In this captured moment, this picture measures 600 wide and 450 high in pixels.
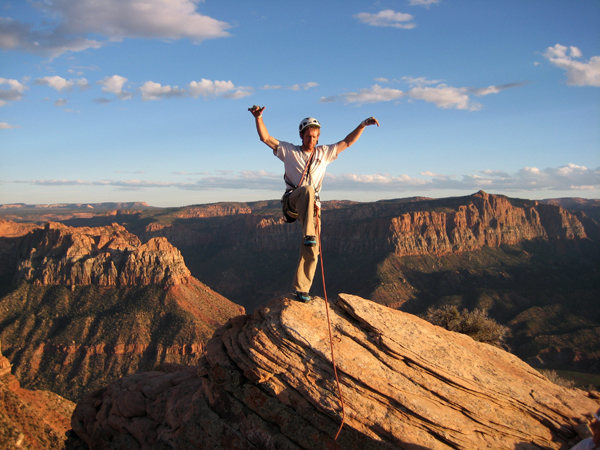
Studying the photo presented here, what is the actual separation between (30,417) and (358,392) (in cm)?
2125

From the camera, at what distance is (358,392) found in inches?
373

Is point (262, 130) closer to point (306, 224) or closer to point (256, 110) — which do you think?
point (256, 110)

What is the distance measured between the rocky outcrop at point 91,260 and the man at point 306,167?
85.1m

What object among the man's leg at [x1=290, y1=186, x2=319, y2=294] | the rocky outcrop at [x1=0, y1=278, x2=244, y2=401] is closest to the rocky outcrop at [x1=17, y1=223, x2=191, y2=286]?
the rocky outcrop at [x1=0, y1=278, x2=244, y2=401]

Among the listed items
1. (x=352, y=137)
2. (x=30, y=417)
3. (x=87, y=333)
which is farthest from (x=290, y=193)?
(x=87, y=333)

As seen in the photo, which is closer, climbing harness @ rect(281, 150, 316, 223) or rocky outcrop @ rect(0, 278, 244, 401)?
climbing harness @ rect(281, 150, 316, 223)

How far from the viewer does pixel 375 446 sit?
8883mm

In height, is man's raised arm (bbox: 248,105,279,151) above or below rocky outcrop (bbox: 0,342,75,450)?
above

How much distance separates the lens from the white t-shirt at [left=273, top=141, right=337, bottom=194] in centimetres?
982

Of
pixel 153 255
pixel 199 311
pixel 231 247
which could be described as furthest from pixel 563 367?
pixel 231 247

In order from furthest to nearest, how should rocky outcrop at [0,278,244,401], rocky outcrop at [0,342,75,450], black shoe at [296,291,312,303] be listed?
rocky outcrop at [0,278,244,401] → rocky outcrop at [0,342,75,450] → black shoe at [296,291,312,303]

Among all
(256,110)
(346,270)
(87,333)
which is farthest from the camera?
(346,270)

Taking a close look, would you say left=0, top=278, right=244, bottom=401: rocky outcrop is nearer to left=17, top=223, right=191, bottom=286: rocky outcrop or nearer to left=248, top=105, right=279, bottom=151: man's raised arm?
left=17, top=223, right=191, bottom=286: rocky outcrop

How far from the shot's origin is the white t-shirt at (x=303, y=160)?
982cm
